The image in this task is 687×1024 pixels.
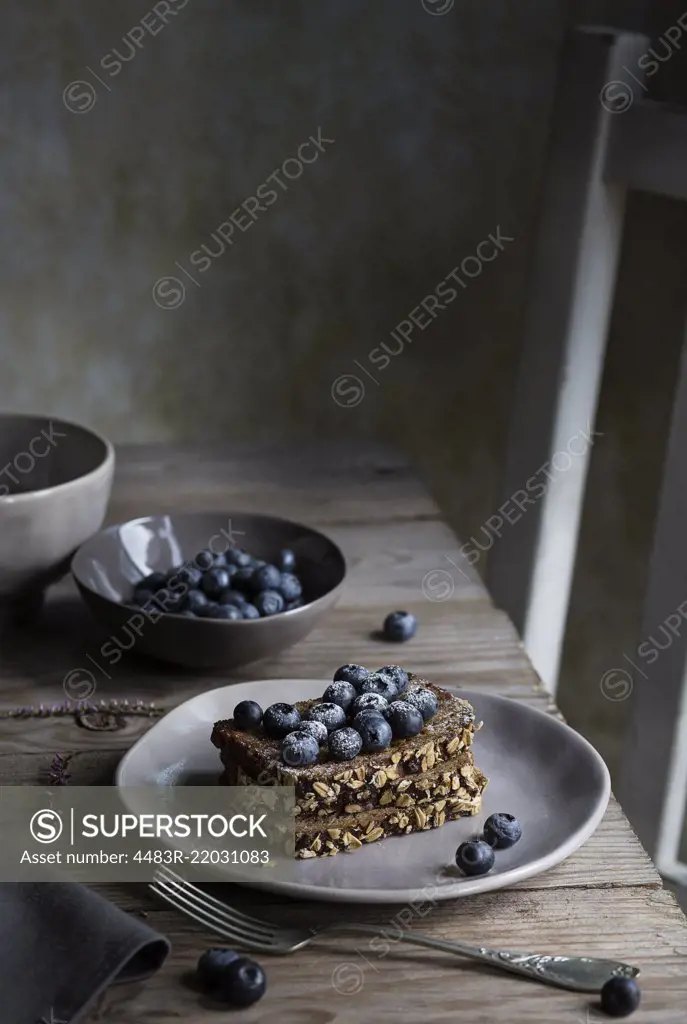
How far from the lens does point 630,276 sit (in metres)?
1.91

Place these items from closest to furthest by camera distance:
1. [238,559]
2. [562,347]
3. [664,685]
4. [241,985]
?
[241,985]
[238,559]
[664,685]
[562,347]


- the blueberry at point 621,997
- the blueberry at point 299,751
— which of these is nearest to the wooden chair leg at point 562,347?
the blueberry at point 299,751

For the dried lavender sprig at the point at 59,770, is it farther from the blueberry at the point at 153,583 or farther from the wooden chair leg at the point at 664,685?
the wooden chair leg at the point at 664,685

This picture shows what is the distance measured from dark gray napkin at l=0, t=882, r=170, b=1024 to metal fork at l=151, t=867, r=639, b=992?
0.05 meters

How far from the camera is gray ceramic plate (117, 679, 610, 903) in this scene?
0.76 m

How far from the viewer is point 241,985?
680 millimetres

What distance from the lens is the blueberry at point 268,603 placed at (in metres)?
1.09

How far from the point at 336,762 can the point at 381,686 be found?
8 cm

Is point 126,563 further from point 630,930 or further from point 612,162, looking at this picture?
point 612,162

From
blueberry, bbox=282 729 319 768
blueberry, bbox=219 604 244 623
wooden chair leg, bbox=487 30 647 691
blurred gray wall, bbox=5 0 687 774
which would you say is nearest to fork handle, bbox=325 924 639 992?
blueberry, bbox=282 729 319 768

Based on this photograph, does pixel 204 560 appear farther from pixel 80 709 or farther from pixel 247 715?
pixel 247 715

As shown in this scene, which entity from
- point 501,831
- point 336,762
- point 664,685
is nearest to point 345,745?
point 336,762

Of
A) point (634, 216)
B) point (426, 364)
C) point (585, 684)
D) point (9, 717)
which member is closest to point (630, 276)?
point (634, 216)

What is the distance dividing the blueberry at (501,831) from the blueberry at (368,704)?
0.10 m
